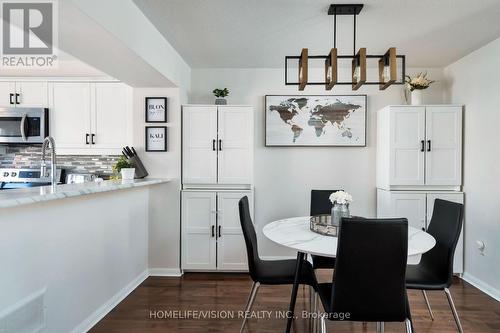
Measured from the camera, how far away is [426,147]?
10.8 ft

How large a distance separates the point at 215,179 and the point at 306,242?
1720mm

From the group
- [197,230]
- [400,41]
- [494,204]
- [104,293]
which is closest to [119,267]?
[104,293]

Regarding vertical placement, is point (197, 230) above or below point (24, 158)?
below

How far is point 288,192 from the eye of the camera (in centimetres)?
374

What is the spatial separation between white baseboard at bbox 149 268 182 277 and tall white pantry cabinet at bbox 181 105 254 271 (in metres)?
0.08

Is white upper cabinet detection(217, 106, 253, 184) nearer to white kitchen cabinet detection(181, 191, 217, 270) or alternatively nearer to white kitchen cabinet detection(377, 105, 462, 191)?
→ white kitchen cabinet detection(181, 191, 217, 270)

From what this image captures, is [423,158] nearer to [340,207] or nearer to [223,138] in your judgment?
[340,207]

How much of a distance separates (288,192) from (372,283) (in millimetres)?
2204

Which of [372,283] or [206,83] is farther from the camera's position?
[206,83]

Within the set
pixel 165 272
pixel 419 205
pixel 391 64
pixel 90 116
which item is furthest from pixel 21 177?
pixel 419 205

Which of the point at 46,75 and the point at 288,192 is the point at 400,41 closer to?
the point at 288,192

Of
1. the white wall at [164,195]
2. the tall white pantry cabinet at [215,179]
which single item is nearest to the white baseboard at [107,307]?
the white wall at [164,195]

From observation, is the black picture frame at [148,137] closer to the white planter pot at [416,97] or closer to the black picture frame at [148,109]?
the black picture frame at [148,109]

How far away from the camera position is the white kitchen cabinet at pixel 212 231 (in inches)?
133
